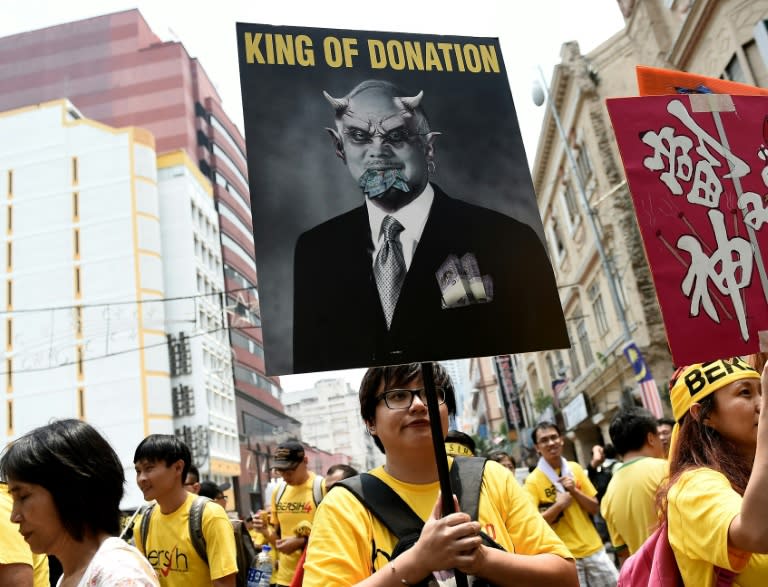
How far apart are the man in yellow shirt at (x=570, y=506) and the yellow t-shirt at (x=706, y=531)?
346 cm

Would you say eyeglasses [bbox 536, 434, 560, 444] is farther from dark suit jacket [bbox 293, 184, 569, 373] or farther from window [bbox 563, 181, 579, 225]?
window [bbox 563, 181, 579, 225]

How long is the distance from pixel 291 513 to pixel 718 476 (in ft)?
15.7

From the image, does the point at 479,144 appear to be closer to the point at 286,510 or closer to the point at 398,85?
the point at 398,85

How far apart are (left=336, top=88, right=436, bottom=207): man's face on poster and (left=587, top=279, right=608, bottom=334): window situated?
20945 mm

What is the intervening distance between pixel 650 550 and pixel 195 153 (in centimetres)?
5188

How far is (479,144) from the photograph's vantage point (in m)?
2.32

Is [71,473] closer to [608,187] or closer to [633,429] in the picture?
[633,429]

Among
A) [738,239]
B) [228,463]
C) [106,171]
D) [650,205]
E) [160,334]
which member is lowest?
[738,239]

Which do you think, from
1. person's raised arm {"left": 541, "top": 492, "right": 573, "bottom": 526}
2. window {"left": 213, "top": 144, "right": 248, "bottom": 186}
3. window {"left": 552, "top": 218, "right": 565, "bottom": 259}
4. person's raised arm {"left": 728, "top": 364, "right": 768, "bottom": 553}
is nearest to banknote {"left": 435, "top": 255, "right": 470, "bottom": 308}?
person's raised arm {"left": 728, "top": 364, "right": 768, "bottom": 553}

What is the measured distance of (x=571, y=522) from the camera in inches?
232

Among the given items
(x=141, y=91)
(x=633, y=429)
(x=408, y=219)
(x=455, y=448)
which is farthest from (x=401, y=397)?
(x=141, y=91)

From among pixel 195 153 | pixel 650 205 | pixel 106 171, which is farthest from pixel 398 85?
pixel 195 153

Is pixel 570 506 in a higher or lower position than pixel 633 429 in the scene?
lower

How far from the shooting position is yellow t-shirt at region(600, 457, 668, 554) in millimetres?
4375
